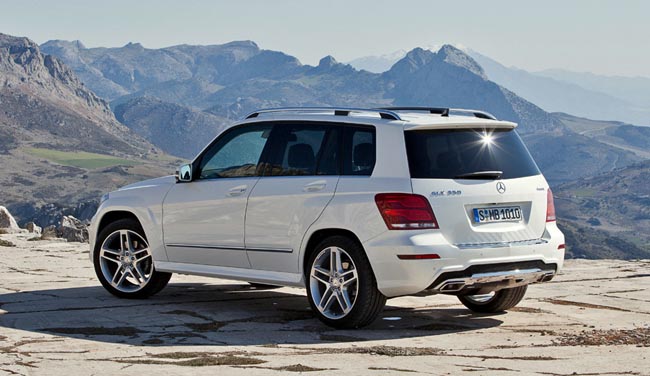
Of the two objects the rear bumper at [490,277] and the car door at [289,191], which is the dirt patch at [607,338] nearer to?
the rear bumper at [490,277]

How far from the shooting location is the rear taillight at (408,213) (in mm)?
7156

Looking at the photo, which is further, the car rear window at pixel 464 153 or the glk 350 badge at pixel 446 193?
the car rear window at pixel 464 153

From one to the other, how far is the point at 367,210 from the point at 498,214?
1064 mm

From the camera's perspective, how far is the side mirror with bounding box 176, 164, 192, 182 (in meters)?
8.86

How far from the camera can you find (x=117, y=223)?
9.55m

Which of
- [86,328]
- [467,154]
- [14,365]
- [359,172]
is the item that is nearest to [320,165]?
[359,172]

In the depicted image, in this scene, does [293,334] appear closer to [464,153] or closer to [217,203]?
[217,203]

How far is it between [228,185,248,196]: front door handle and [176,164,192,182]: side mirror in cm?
59

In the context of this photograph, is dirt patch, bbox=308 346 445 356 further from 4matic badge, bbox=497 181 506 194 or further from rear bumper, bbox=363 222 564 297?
4matic badge, bbox=497 181 506 194

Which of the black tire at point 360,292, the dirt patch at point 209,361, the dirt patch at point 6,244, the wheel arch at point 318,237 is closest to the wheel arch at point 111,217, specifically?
the wheel arch at point 318,237

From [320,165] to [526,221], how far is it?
173cm

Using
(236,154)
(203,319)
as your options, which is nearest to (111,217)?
(236,154)

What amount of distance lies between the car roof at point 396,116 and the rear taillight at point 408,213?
0.62 m

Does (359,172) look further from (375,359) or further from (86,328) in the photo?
(86,328)
